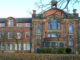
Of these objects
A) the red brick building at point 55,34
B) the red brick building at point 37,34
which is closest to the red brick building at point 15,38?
the red brick building at point 37,34

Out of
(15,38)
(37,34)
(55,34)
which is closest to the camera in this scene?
(55,34)

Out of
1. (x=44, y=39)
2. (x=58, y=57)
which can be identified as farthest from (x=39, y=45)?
(x=58, y=57)

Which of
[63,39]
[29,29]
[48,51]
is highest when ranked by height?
[29,29]

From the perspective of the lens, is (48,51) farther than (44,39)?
No

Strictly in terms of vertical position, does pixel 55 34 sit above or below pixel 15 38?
above

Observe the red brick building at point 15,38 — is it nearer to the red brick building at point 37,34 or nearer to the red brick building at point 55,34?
the red brick building at point 37,34

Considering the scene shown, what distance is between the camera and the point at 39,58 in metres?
17.3

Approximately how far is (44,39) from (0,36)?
11799 mm

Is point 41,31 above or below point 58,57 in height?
above

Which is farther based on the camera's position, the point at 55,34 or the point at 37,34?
the point at 37,34

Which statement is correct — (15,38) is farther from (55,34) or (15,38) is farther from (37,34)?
(55,34)

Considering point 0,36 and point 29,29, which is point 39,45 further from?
point 0,36

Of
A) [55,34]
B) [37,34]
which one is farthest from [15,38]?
[55,34]

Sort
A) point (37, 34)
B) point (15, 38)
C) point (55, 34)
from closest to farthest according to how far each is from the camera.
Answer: point (55, 34)
point (37, 34)
point (15, 38)
